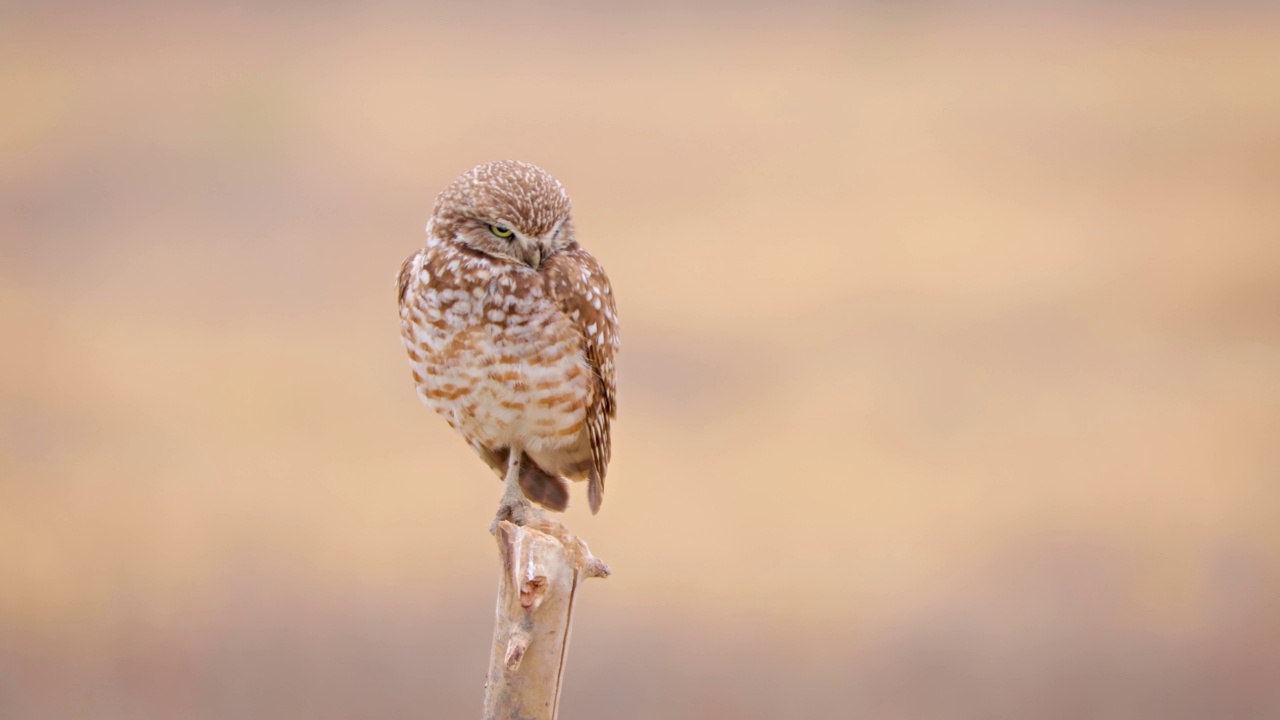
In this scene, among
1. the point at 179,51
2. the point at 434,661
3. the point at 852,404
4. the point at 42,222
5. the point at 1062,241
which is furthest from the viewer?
the point at 179,51

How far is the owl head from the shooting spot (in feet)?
8.50

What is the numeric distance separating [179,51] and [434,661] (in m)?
6.06

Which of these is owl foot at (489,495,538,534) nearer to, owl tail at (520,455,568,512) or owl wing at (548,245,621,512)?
owl tail at (520,455,568,512)

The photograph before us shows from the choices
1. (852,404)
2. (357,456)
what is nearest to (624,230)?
(852,404)

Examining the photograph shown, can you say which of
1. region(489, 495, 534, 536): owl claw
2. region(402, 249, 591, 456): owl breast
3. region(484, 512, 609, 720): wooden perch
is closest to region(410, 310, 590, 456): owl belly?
region(402, 249, 591, 456): owl breast

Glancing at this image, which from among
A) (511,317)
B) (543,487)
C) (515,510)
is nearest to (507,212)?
(511,317)

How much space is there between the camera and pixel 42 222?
7980mm

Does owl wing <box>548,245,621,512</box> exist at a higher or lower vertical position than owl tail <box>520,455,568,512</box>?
higher

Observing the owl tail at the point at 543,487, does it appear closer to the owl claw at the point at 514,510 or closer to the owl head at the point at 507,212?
the owl claw at the point at 514,510

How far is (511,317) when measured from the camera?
109 inches

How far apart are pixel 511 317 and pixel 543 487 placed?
26.7 inches

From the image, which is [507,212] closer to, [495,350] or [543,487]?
[495,350]

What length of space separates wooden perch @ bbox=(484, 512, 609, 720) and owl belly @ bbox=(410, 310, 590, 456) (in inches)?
20.4

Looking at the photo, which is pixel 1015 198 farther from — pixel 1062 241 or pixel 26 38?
pixel 26 38
